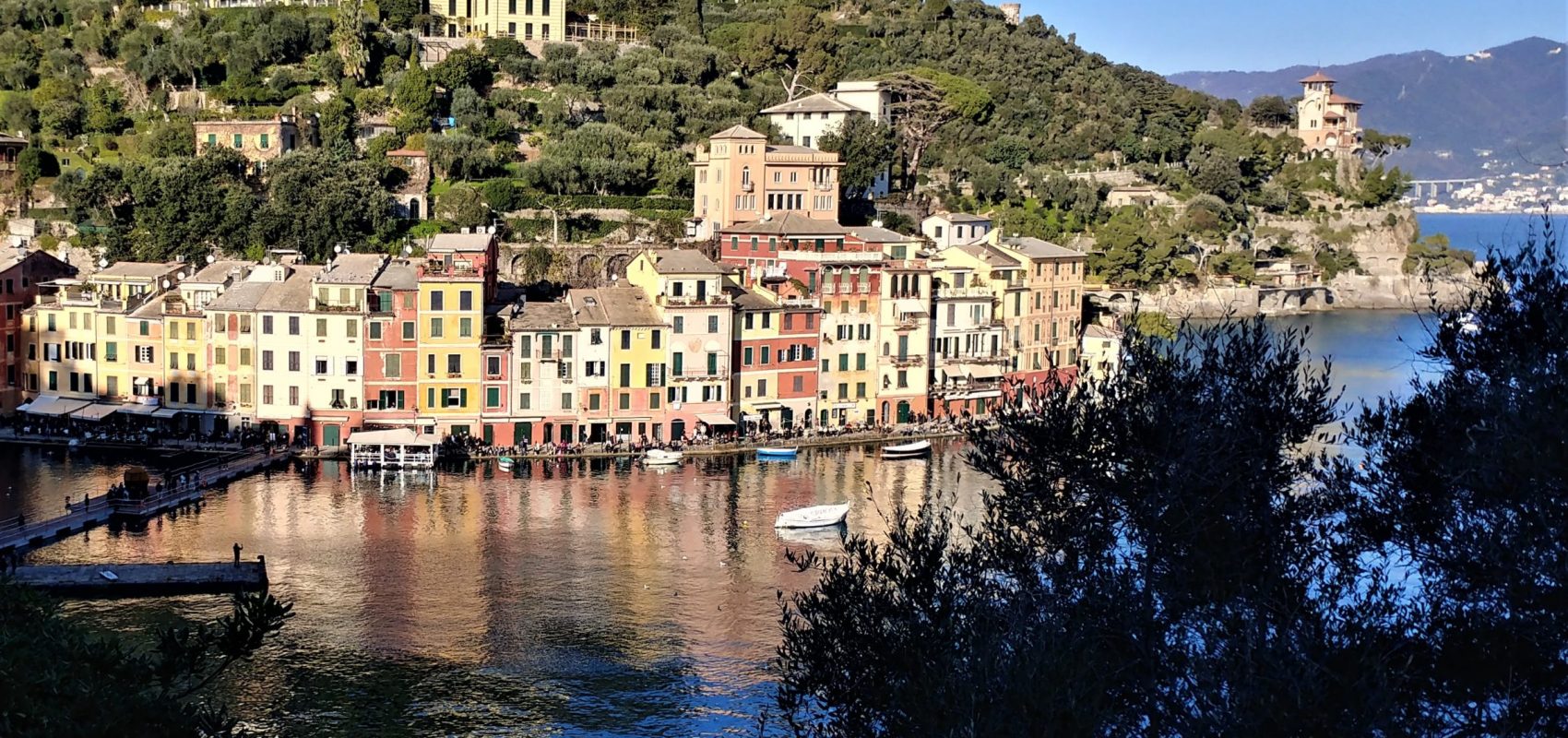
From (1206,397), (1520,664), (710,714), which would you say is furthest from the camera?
(710,714)

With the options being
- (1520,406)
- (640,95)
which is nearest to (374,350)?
(640,95)

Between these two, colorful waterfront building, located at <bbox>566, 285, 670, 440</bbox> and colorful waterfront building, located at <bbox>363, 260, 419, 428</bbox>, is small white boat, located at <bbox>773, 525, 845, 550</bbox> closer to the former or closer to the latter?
colorful waterfront building, located at <bbox>566, 285, 670, 440</bbox>

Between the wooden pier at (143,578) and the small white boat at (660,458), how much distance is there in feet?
41.2

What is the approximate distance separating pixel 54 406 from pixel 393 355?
9071mm

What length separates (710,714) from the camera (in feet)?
72.8

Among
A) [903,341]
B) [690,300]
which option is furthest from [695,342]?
[903,341]

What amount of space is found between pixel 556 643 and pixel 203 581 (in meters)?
7.05

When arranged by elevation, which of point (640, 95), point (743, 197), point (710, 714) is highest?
point (640, 95)

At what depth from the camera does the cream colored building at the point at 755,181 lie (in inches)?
2195

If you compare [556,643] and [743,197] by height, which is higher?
[743,197]

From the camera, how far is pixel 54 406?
1645 inches

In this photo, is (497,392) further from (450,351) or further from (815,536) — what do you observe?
(815,536)

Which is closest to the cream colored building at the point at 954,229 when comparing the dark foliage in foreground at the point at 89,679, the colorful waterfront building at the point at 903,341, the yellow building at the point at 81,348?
→ the colorful waterfront building at the point at 903,341

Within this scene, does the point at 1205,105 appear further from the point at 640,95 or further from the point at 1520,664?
the point at 1520,664
